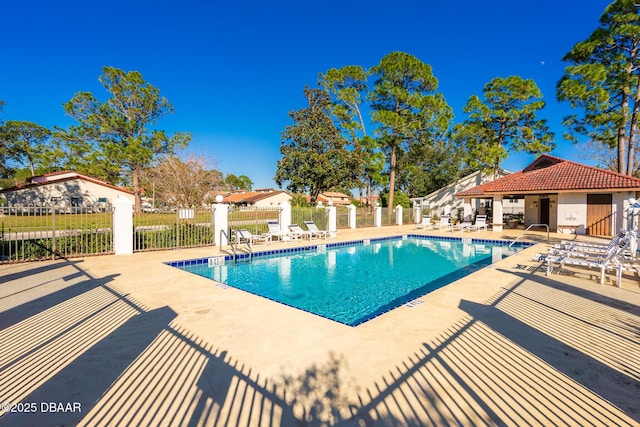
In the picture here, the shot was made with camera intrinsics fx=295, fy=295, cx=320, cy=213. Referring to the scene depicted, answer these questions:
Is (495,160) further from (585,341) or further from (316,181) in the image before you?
(585,341)

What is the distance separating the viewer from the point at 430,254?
12523 mm

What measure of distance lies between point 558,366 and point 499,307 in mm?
1901

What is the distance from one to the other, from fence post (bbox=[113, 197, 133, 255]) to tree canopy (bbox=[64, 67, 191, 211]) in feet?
73.8

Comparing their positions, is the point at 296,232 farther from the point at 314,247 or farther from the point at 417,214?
the point at 417,214

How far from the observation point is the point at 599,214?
16.3 m

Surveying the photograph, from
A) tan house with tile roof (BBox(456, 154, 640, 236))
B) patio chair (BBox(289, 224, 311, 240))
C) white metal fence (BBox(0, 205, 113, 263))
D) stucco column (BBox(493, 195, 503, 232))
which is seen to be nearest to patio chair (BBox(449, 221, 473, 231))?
stucco column (BBox(493, 195, 503, 232))

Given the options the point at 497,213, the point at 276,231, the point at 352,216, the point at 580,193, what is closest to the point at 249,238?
the point at 276,231

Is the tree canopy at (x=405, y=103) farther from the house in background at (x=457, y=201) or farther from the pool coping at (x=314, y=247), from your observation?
the pool coping at (x=314, y=247)

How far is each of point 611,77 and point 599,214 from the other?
9.21 meters

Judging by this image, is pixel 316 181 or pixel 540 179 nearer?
pixel 540 179

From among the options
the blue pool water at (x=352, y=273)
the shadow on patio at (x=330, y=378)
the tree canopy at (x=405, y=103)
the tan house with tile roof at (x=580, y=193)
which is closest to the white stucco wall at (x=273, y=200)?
the tree canopy at (x=405, y=103)

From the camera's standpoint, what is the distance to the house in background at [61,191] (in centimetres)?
2923

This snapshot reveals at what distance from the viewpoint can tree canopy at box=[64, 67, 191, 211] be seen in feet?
98.1

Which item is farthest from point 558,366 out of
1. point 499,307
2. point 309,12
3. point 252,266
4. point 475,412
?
point 309,12
